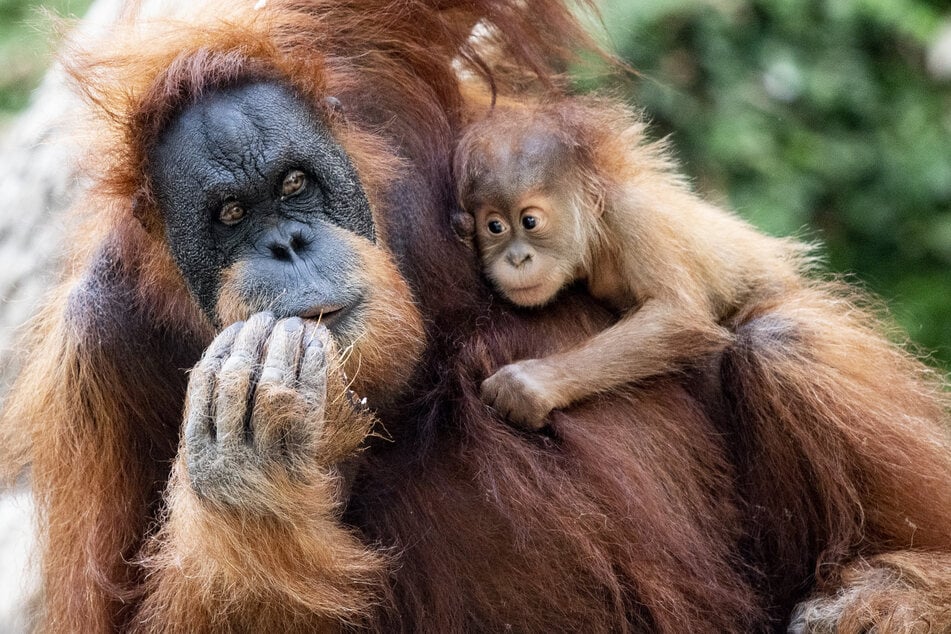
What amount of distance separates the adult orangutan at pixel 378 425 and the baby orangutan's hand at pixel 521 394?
0.16 feet

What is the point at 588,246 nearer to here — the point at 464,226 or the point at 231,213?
the point at 464,226

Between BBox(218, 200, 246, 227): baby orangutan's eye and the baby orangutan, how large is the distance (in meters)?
0.66

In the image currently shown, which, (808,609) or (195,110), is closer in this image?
(195,110)

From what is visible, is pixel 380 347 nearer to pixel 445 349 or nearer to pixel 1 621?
pixel 445 349

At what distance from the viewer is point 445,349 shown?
3.24 meters

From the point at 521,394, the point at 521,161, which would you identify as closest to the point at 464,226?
the point at 521,161

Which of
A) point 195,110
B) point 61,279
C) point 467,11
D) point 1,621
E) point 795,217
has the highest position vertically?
point 467,11

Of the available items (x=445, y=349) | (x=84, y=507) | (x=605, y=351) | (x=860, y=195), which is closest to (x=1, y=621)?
(x=84, y=507)

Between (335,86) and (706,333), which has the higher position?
(335,86)

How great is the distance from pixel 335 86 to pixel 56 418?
1.16m

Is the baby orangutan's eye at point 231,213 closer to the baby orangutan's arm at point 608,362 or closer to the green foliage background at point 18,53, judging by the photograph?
the baby orangutan's arm at point 608,362

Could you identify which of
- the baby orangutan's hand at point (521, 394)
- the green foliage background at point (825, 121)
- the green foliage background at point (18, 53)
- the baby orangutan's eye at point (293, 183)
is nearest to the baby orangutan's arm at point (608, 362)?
the baby orangutan's hand at point (521, 394)

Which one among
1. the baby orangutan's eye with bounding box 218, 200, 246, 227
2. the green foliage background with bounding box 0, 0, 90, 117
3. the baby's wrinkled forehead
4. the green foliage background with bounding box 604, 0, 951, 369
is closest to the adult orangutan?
the baby orangutan's eye with bounding box 218, 200, 246, 227

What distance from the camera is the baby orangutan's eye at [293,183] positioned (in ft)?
9.50
